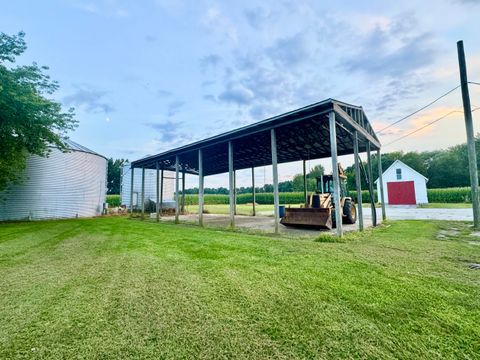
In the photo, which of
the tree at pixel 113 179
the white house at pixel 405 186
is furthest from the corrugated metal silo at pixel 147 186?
the tree at pixel 113 179

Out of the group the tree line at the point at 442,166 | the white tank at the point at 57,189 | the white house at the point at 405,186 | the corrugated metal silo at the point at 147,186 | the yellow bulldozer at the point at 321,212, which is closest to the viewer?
the yellow bulldozer at the point at 321,212

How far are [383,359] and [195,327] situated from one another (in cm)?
151

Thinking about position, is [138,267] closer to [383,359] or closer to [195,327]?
[195,327]

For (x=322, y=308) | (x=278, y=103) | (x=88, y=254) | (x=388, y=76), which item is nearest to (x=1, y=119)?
(x=88, y=254)

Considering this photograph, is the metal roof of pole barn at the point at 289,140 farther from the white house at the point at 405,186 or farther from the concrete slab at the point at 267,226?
the white house at the point at 405,186

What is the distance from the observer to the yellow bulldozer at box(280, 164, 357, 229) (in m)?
8.11

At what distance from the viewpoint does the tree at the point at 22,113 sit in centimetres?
1037

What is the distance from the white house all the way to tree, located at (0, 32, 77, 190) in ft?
93.0

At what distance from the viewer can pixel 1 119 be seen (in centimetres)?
1115

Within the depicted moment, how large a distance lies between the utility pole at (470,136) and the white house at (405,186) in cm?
1624

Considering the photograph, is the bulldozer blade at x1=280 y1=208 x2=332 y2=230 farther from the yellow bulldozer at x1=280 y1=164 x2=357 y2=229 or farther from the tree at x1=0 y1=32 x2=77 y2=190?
the tree at x1=0 y1=32 x2=77 y2=190

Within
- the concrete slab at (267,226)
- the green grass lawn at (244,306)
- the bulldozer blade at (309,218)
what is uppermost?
the bulldozer blade at (309,218)

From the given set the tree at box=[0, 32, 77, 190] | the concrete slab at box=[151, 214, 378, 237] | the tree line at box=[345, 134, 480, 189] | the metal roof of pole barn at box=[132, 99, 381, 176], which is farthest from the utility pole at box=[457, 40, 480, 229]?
the tree line at box=[345, 134, 480, 189]

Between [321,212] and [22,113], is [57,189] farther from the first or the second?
[321,212]
